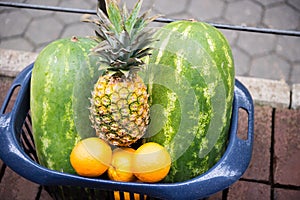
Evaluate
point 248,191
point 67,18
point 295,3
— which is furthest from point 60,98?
point 295,3

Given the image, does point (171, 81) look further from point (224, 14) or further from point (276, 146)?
point (224, 14)

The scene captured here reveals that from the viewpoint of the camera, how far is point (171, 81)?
1352mm

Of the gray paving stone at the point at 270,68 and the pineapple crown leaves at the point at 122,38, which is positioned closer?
the pineapple crown leaves at the point at 122,38

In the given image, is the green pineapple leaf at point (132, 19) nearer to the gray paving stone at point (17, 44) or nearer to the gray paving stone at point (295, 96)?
the gray paving stone at point (295, 96)

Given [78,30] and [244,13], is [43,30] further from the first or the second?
[244,13]

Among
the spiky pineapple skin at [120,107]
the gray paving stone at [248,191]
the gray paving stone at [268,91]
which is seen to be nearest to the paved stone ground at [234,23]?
the gray paving stone at [268,91]

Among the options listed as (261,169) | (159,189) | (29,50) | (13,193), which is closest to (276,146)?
(261,169)

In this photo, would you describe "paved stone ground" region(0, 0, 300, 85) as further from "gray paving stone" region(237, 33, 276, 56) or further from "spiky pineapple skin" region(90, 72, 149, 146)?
"spiky pineapple skin" region(90, 72, 149, 146)

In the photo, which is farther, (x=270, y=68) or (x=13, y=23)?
(x=13, y=23)

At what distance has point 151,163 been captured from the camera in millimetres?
1268

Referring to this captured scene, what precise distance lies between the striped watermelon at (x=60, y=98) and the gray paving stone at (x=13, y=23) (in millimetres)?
1466

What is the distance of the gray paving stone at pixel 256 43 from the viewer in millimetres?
2617

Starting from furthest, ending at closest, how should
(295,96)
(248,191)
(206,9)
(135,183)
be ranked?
(206,9), (295,96), (248,191), (135,183)

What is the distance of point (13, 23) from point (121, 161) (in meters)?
1.82
